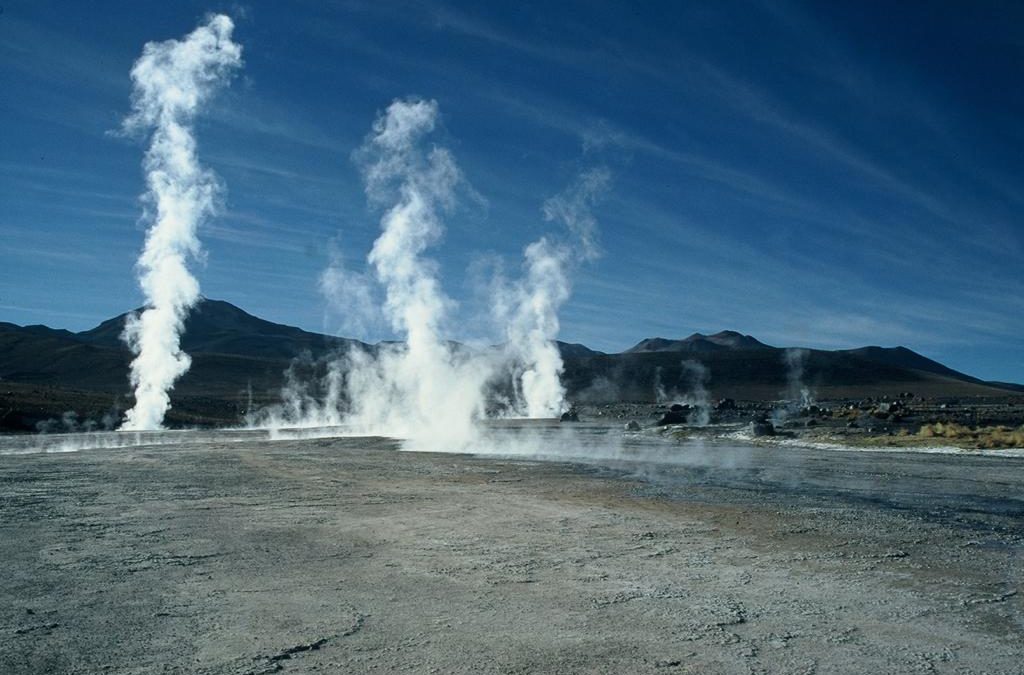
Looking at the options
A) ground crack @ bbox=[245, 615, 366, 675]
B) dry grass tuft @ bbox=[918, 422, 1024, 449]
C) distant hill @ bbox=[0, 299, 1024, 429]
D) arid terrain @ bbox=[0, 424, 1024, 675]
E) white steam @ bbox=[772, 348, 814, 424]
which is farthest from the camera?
white steam @ bbox=[772, 348, 814, 424]

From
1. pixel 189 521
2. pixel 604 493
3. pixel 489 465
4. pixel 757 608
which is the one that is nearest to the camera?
pixel 757 608

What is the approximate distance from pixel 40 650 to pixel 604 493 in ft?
41.6

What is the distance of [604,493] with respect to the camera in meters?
17.6

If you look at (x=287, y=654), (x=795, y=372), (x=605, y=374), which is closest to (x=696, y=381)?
(x=605, y=374)

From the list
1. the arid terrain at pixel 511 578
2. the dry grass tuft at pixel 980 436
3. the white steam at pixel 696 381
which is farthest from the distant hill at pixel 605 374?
the arid terrain at pixel 511 578

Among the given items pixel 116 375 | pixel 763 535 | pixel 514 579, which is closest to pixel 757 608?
pixel 514 579

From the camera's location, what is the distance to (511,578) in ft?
30.1

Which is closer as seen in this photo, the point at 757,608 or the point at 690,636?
the point at 690,636

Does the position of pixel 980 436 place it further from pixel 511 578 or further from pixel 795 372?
pixel 795 372

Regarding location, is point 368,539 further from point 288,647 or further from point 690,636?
point 690,636

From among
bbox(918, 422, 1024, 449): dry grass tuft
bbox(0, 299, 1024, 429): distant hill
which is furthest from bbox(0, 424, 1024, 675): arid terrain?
bbox(0, 299, 1024, 429): distant hill

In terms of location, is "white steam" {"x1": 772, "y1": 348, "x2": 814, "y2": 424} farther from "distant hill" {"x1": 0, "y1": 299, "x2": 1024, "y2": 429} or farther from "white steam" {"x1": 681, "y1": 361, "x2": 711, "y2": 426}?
"white steam" {"x1": 681, "y1": 361, "x2": 711, "y2": 426}

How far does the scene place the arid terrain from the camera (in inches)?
254

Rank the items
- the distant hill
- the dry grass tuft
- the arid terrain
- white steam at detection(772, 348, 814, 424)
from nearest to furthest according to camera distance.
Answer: the arid terrain < the dry grass tuft < the distant hill < white steam at detection(772, 348, 814, 424)
